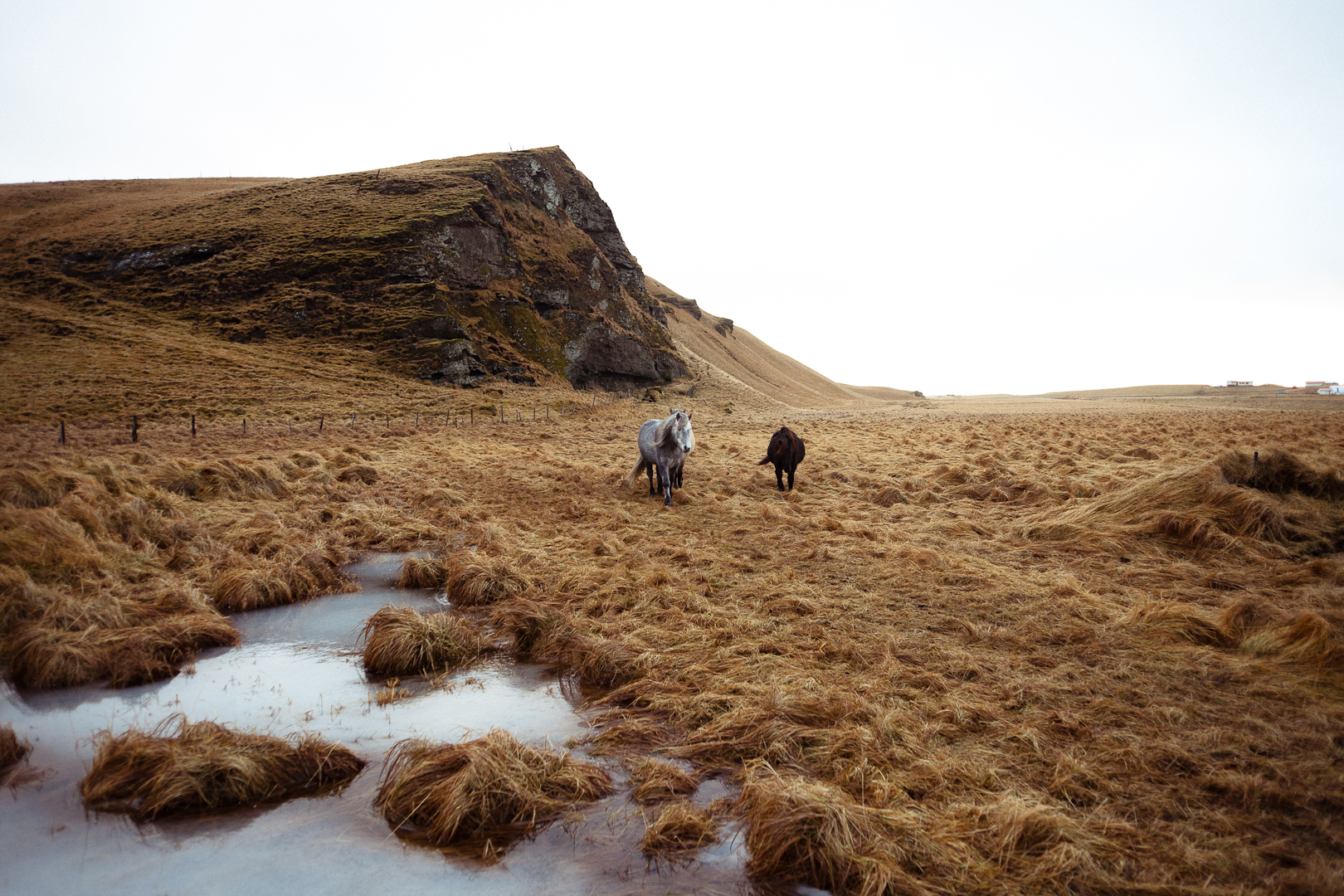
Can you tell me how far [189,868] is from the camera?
3.12 meters

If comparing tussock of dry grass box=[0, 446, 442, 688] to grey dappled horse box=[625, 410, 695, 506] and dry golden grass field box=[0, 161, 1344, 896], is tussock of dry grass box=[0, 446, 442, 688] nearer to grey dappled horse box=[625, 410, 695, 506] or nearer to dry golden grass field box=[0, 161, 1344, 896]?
dry golden grass field box=[0, 161, 1344, 896]

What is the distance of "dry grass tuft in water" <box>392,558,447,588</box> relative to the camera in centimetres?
793

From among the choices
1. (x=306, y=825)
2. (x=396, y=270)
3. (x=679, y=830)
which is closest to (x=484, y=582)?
(x=306, y=825)

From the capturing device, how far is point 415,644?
18.3 ft

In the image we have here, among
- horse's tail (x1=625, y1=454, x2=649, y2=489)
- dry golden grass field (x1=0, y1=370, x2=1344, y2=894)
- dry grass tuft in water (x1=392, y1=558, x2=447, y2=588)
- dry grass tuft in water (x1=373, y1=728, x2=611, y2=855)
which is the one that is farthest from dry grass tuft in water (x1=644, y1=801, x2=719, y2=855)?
horse's tail (x1=625, y1=454, x2=649, y2=489)

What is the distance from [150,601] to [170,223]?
6545 centimetres

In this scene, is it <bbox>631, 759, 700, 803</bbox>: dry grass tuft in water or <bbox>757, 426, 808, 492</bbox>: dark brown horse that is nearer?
<bbox>631, 759, 700, 803</bbox>: dry grass tuft in water

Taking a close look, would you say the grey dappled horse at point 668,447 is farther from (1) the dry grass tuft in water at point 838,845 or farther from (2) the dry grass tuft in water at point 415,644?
(1) the dry grass tuft in water at point 838,845

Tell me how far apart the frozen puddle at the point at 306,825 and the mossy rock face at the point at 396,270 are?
3965 centimetres

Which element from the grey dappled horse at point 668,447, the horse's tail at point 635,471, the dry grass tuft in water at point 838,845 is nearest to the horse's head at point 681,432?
the grey dappled horse at point 668,447

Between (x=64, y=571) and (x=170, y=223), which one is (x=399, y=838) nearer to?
(x=64, y=571)

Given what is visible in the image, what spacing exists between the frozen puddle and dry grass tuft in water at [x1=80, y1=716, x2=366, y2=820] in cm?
11

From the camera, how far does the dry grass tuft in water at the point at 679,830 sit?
3.26 meters

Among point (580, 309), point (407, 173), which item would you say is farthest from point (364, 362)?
point (407, 173)
